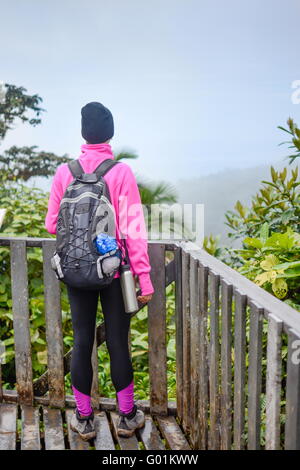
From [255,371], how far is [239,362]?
15cm

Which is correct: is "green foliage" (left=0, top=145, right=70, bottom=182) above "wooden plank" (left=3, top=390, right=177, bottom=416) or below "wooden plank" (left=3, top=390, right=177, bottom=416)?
above

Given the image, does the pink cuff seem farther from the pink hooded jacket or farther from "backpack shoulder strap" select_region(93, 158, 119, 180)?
"backpack shoulder strap" select_region(93, 158, 119, 180)

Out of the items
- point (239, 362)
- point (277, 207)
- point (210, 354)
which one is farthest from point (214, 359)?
point (277, 207)

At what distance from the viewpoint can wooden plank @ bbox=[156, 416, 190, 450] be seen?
2676 mm

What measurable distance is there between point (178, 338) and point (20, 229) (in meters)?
1.83

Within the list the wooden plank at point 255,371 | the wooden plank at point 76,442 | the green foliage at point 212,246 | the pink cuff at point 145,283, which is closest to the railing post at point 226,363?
the wooden plank at point 255,371

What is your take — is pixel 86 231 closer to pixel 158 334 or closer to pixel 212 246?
pixel 158 334

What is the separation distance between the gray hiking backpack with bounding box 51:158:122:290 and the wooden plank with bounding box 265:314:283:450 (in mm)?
863

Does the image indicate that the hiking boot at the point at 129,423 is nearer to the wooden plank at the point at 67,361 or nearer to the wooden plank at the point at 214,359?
the wooden plank at the point at 67,361

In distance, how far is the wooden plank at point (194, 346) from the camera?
8.32ft

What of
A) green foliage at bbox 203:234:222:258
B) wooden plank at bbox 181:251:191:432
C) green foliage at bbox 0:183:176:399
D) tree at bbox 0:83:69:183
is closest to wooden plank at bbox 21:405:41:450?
green foliage at bbox 0:183:176:399

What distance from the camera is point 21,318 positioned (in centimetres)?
306

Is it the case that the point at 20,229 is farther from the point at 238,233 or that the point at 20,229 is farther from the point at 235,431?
the point at 235,431
